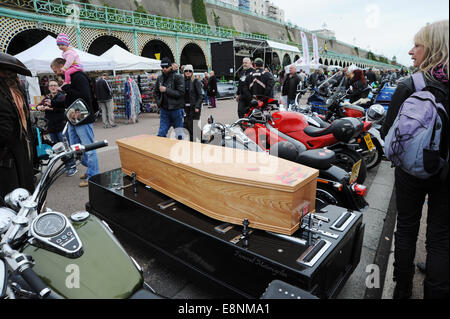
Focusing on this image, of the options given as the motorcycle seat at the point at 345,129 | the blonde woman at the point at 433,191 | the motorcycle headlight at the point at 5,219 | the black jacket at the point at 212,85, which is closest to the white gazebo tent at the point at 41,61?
the black jacket at the point at 212,85

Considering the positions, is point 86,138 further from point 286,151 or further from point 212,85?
point 212,85

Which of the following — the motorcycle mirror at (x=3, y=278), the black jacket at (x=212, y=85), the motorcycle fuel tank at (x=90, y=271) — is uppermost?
the black jacket at (x=212, y=85)

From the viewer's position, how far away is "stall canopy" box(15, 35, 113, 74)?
8.50 m

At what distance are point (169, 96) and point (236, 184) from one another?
405cm

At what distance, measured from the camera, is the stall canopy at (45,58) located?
8500 mm

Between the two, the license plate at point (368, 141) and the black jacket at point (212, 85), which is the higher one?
the black jacket at point (212, 85)

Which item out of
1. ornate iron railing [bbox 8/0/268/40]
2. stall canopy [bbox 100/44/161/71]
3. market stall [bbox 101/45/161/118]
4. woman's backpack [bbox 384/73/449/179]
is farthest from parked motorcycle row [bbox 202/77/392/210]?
ornate iron railing [bbox 8/0/268/40]

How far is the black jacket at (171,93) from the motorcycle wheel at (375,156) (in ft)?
12.2

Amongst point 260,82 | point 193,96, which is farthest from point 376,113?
point 193,96

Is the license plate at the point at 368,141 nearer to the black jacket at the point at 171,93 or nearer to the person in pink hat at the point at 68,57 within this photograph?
the black jacket at the point at 171,93

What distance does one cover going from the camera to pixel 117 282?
121 cm

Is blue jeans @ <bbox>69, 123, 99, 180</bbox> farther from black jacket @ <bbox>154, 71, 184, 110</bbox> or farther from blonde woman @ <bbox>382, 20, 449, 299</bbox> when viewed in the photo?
blonde woman @ <bbox>382, 20, 449, 299</bbox>
